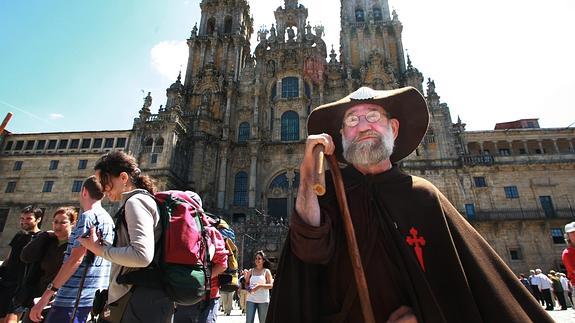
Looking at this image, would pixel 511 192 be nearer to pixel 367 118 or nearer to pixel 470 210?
pixel 470 210

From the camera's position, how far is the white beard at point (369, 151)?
194 cm

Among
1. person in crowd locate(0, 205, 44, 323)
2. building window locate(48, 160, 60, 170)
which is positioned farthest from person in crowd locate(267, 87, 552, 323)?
building window locate(48, 160, 60, 170)

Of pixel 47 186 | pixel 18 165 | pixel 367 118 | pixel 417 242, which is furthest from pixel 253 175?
pixel 417 242

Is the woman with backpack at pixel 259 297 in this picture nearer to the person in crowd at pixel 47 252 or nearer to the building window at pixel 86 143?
the person in crowd at pixel 47 252

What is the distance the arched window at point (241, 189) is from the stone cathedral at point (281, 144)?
0.29 feet

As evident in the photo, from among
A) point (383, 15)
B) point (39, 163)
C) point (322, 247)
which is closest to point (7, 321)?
point (322, 247)

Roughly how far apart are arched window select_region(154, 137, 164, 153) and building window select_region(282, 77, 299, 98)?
11267mm

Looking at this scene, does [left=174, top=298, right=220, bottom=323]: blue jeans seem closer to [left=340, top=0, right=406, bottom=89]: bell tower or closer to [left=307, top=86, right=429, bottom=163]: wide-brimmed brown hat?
[left=307, top=86, right=429, bottom=163]: wide-brimmed brown hat

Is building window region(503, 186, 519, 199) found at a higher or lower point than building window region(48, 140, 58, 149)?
lower

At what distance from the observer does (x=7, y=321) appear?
4.04 metres

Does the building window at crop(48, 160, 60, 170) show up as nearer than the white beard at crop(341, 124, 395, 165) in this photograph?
No

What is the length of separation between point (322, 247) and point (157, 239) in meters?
1.43

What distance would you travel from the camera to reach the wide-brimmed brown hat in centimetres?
217

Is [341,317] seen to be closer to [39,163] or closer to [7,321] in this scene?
[7,321]
